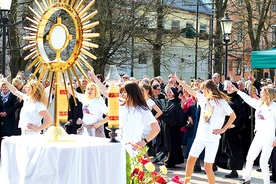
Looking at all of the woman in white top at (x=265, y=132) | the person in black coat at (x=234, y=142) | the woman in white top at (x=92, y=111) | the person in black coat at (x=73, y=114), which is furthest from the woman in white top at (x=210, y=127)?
the person in black coat at (x=73, y=114)

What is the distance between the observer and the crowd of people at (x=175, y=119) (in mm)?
7000

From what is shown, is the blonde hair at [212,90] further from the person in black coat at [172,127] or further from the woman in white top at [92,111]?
the person in black coat at [172,127]

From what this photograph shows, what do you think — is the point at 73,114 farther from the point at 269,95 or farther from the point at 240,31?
the point at 240,31

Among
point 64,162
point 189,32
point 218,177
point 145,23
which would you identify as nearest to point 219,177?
point 218,177

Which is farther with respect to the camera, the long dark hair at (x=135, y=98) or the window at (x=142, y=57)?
the window at (x=142, y=57)

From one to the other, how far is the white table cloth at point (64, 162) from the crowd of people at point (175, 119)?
0.75 metres

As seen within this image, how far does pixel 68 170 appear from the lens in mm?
4496

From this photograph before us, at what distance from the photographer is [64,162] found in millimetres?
4504

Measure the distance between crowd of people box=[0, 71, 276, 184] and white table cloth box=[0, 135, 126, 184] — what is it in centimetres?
75

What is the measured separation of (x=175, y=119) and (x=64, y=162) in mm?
7349

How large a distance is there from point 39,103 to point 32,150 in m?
3.25

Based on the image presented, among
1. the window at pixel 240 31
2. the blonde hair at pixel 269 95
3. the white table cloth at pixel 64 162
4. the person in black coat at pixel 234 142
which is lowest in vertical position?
the person in black coat at pixel 234 142

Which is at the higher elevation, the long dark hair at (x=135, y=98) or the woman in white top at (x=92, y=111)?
the long dark hair at (x=135, y=98)

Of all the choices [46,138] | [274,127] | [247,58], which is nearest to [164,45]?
[247,58]
